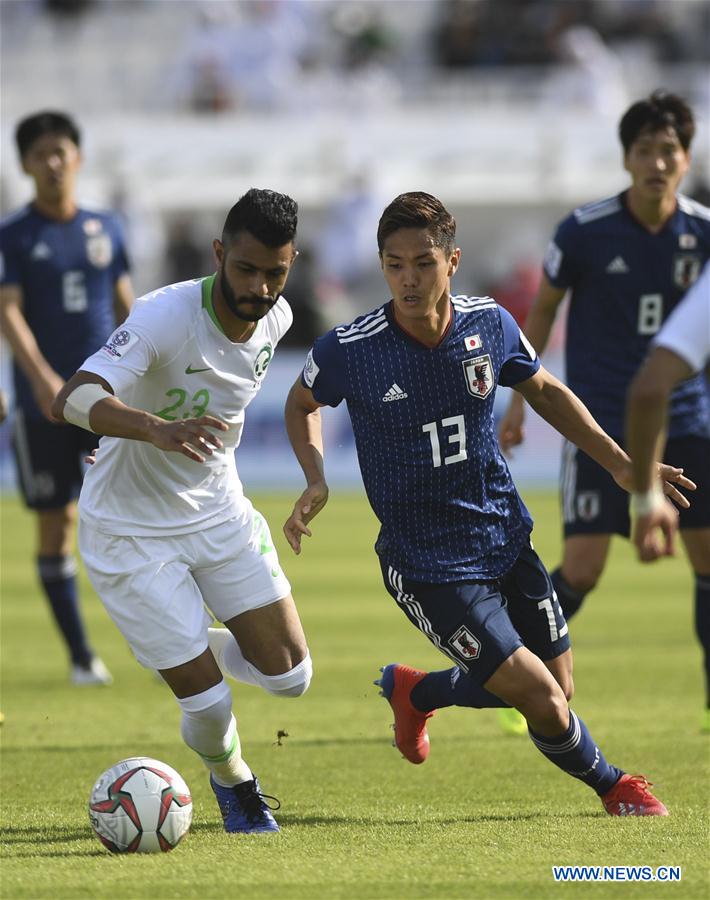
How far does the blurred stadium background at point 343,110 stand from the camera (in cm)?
2708

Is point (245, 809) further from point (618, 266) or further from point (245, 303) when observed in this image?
point (618, 266)

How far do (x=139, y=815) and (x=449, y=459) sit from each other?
1582 mm

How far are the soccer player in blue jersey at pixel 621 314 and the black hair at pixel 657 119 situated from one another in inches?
0.4

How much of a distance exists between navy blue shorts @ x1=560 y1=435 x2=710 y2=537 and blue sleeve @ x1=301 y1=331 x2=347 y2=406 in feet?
7.15

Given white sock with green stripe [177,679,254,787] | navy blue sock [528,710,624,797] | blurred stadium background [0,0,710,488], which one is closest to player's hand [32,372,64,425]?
white sock with green stripe [177,679,254,787]

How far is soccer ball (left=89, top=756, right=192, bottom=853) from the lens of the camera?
5477mm

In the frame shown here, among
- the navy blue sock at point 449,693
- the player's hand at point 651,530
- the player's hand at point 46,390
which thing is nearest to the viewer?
the player's hand at point 651,530

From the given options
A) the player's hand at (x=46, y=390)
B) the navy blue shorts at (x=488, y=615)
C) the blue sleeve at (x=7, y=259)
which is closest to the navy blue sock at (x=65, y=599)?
the player's hand at (x=46, y=390)

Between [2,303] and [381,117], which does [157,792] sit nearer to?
[2,303]

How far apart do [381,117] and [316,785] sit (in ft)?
77.6

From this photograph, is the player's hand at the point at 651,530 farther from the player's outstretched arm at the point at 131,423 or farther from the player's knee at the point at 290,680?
the player's knee at the point at 290,680

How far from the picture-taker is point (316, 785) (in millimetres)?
6824

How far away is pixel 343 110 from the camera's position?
3019cm

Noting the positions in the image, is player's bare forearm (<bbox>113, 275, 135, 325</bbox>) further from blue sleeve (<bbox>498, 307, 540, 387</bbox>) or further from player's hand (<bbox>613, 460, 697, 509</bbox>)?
player's hand (<bbox>613, 460, 697, 509</bbox>)
